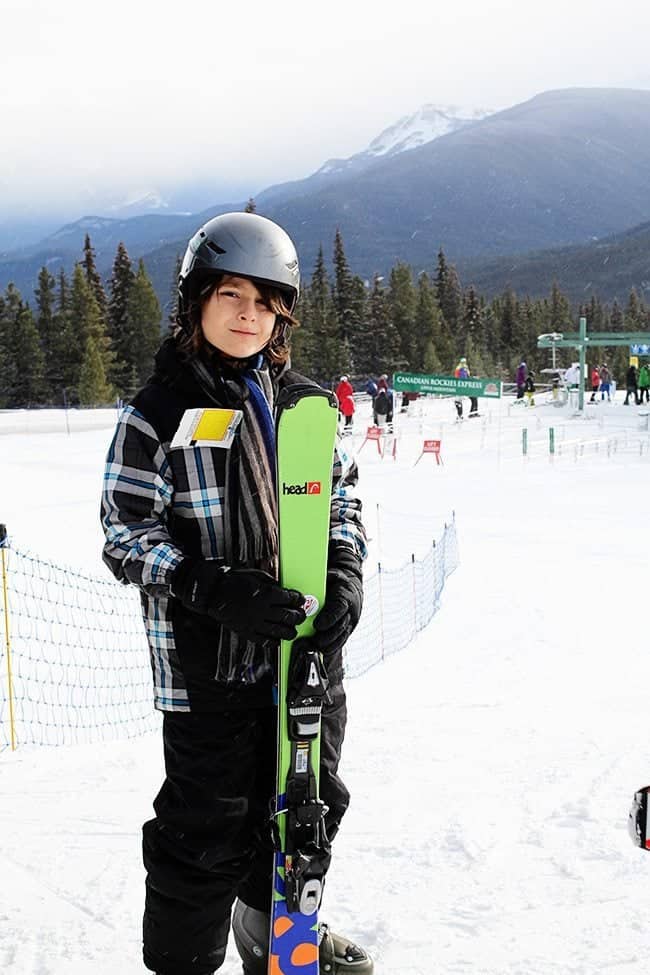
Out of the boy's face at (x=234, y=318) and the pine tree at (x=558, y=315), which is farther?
the pine tree at (x=558, y=315)

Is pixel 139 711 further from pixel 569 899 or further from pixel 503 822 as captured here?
pixel 569 899

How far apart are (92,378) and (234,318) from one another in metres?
48.5

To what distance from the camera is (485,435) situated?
2873cm

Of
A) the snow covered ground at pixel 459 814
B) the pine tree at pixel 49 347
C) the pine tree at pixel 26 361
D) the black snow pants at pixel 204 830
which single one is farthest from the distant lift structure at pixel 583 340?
the black snow pants at pixel 204 830

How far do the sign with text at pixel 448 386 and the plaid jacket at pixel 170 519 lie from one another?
24.8 metres

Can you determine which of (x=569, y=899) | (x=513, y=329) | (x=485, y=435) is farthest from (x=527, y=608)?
(x=513, y=329)

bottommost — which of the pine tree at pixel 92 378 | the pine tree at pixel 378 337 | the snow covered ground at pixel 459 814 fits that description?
the snow covered ground at pixel 459 814

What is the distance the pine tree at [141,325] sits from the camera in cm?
5278

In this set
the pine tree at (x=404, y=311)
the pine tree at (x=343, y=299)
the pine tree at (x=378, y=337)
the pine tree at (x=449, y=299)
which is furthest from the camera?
the pine tree at (x=449, y=299)

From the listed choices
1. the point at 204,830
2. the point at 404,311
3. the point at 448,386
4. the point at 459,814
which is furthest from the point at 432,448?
the point at 404,311

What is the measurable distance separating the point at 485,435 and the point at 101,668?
77.0 feet

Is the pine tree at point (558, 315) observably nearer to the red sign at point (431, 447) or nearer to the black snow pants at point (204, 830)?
the red sign at point (431, 447)

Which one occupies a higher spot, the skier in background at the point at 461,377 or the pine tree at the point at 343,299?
the pine tree at the point at 343,299

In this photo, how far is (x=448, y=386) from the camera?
2786 cm
